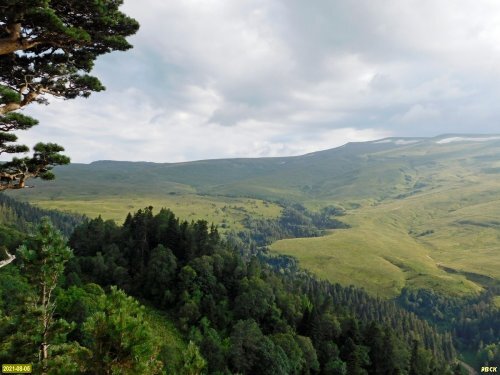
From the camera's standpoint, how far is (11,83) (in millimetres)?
25812

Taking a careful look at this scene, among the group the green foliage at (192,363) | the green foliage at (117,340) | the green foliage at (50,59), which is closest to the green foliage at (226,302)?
the green foliage at (192,363)

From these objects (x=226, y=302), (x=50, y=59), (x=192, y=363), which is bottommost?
(x=226, y=302)

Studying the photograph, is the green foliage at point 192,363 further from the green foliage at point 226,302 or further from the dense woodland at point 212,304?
the green foliage at point 226,302

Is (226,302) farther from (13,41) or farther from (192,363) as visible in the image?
(13,41)

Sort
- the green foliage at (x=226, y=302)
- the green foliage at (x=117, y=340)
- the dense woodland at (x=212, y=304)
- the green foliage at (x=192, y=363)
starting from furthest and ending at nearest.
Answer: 1. the green foliage at (x=226, y=302)
2. the dense woodland at (x=212, y=304)
3. the green foliage at (x=192, y=363)
4. the green foliage at (x=117, y=340)

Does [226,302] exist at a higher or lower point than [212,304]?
lower

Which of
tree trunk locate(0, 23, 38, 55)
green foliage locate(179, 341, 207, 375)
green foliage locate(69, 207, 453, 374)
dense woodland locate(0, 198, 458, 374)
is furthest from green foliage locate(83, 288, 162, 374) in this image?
green foliage locate(69, 207, 453, 374)

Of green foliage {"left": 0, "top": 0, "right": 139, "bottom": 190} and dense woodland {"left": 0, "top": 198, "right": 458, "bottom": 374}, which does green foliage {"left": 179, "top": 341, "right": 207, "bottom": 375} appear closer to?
green foliage {"left": 0, "top": 0, "right": 139, "bottom": 190}

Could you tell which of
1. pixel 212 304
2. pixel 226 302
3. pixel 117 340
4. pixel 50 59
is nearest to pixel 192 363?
pixel 117 340

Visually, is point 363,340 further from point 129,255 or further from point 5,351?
point 5,351

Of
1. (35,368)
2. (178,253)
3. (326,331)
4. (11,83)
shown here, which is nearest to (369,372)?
(326,331)

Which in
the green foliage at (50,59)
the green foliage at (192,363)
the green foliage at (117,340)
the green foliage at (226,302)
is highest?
the green foliage at (50,59)

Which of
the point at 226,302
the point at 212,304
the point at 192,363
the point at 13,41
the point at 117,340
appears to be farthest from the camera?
the point at 226,302

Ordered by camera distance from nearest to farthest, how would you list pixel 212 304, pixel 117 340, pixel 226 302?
pixel 117 340, pixel 212 304, pixel 226 302
